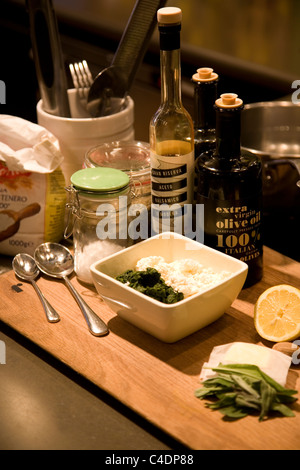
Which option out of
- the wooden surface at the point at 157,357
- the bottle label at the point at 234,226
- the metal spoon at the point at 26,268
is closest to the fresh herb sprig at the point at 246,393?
the wooden surface at the point at 157,357

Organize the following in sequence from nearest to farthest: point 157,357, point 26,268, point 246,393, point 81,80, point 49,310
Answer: point 246,393
point 157,357
point 49,310
point 26,268
point 81,80

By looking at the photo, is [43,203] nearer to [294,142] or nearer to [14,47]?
[294,142]

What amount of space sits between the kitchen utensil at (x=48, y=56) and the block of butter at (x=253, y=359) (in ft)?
1.92

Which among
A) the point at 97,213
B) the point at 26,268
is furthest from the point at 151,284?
the point at 26,268

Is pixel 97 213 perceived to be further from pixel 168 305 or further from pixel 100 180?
pixel 168 305

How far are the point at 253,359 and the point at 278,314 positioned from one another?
0.36ft

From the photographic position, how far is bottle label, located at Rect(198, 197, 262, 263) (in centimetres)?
102

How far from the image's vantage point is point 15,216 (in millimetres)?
1188

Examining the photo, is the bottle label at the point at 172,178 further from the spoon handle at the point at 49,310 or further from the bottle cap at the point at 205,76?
the spoon handle at the point at 49,310

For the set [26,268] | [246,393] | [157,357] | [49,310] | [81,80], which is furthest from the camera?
[81,80]

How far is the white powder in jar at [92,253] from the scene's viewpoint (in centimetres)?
109

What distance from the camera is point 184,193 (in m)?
1.09

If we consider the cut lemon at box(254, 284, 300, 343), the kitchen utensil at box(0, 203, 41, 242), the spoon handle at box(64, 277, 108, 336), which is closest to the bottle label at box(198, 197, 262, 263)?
the cut lemon at box(254, 284, 300, 343)
